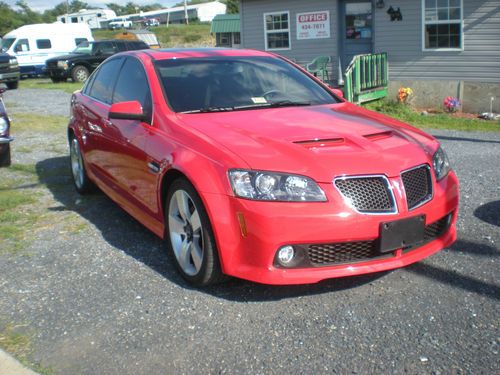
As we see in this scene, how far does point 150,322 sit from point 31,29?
28740mm

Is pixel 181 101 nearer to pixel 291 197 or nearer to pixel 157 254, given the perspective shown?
pixel 157 254

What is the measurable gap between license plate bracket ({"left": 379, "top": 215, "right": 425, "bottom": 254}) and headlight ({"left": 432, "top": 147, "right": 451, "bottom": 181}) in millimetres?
479

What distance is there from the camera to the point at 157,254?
15.5ft

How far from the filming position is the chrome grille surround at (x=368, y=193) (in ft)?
11.6

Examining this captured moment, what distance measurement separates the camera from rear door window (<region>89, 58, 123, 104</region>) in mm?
5763

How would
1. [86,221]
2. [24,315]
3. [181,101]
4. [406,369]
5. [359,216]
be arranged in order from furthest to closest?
[86,221] < [181,101] < [24,315] < [359,216] < [406,369]

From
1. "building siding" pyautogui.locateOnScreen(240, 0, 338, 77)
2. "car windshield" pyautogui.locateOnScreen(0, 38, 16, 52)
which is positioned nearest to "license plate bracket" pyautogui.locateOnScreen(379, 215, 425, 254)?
"building siding" pyautogui.locateOnScreen(240, 0, 338, 77)

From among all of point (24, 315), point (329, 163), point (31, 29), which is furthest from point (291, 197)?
point (31, 29)

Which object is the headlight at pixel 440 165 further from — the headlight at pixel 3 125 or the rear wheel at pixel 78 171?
the headlight at pixel 3 125

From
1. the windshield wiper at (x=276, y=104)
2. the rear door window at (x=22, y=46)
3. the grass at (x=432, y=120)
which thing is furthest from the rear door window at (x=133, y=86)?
the rear door window at (x=22, y=46)

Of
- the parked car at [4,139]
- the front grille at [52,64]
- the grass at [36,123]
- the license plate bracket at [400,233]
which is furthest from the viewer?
the front grille at [52,64]

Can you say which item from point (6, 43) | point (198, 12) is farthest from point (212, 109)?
point (198, 12)

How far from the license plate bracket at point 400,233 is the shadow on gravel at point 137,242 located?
0.48 metres

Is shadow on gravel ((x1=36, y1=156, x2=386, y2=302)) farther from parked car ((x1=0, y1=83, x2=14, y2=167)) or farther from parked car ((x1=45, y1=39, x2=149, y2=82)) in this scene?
parked car ((x1=45, y1=39, x2=149, y2=82))
